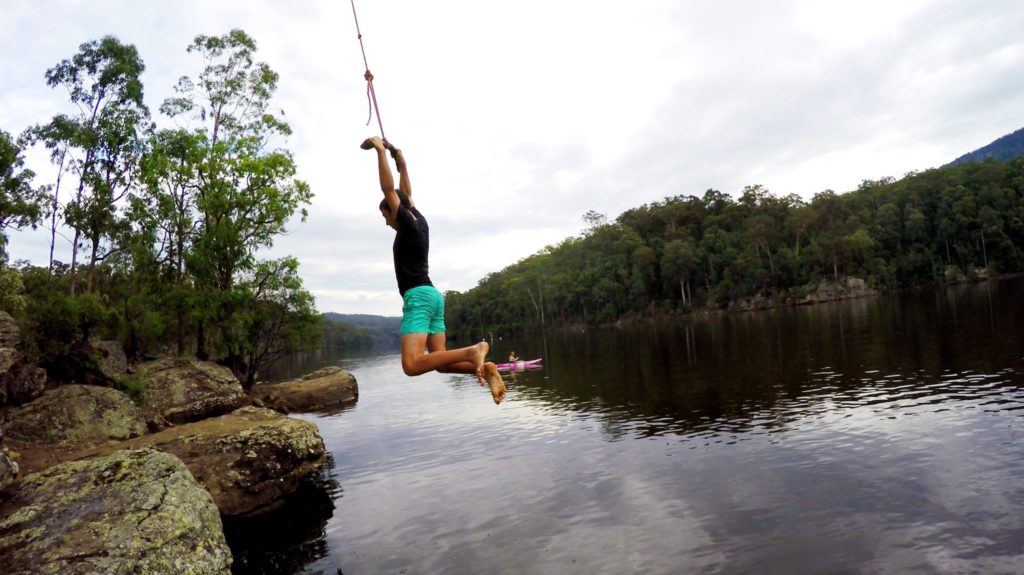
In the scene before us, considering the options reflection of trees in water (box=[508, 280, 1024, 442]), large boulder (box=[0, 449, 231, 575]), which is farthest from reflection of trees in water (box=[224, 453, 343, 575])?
reflection of trees in water (box=[508, 280, 1024, 442])

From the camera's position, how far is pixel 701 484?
1234cm

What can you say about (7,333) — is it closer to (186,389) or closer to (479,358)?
(186,389)

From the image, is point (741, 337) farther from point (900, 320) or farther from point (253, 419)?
point (253, 419)

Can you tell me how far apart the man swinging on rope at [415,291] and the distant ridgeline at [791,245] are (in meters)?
110

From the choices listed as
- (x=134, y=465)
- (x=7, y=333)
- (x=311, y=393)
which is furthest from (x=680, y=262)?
(x=134, y=465)

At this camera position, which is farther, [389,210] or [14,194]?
[14,194]

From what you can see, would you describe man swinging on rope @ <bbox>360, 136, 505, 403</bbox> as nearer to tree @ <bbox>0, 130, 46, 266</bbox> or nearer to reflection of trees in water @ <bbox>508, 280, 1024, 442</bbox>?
reflection of trees in water @ <bbox>508, 280, 1024, 442</bbox>

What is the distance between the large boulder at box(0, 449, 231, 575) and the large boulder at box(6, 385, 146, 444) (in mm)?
7214

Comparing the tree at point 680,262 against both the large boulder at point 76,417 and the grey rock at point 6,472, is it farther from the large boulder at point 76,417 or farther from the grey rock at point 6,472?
the grey rock at point 6,472

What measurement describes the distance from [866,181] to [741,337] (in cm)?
10430

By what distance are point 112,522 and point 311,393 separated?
26821 mm

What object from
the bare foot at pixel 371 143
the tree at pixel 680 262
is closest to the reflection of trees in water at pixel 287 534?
the bare foot at pixel 371 143

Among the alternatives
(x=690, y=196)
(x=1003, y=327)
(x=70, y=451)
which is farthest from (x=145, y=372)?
(x=690, y=196)

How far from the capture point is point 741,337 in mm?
48250
